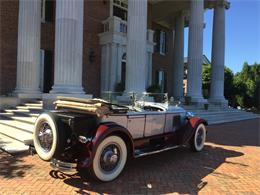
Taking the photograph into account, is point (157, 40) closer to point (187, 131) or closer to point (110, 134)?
point (187, 131)

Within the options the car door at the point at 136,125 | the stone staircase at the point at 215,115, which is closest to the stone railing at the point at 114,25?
the stone staircase at the point at 215,115

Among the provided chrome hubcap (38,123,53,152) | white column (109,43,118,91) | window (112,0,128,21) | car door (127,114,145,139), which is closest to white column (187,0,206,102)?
white column (109,43,118,91)

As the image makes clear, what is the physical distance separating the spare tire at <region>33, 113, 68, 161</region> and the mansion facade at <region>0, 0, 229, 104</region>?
5647 millimetres

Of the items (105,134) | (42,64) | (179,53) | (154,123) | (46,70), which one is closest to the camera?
(105,134)

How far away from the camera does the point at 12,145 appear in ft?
24.3

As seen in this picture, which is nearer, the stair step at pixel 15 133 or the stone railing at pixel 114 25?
the stair step at pixel 15 133

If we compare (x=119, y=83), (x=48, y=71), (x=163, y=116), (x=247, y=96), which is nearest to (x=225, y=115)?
(x=119, y=83)

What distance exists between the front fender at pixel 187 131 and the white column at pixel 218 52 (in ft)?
45.2

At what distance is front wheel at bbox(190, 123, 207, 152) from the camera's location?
7.70 metres

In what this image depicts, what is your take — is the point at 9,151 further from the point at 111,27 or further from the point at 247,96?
the point at 247,96

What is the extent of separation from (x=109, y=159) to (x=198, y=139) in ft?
11.4

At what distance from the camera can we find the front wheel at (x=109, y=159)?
500 centimetres

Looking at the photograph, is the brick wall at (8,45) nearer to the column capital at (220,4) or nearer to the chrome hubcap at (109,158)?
the chrome hubcap at (109,158)

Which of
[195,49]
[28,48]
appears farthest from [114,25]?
[28,48]
